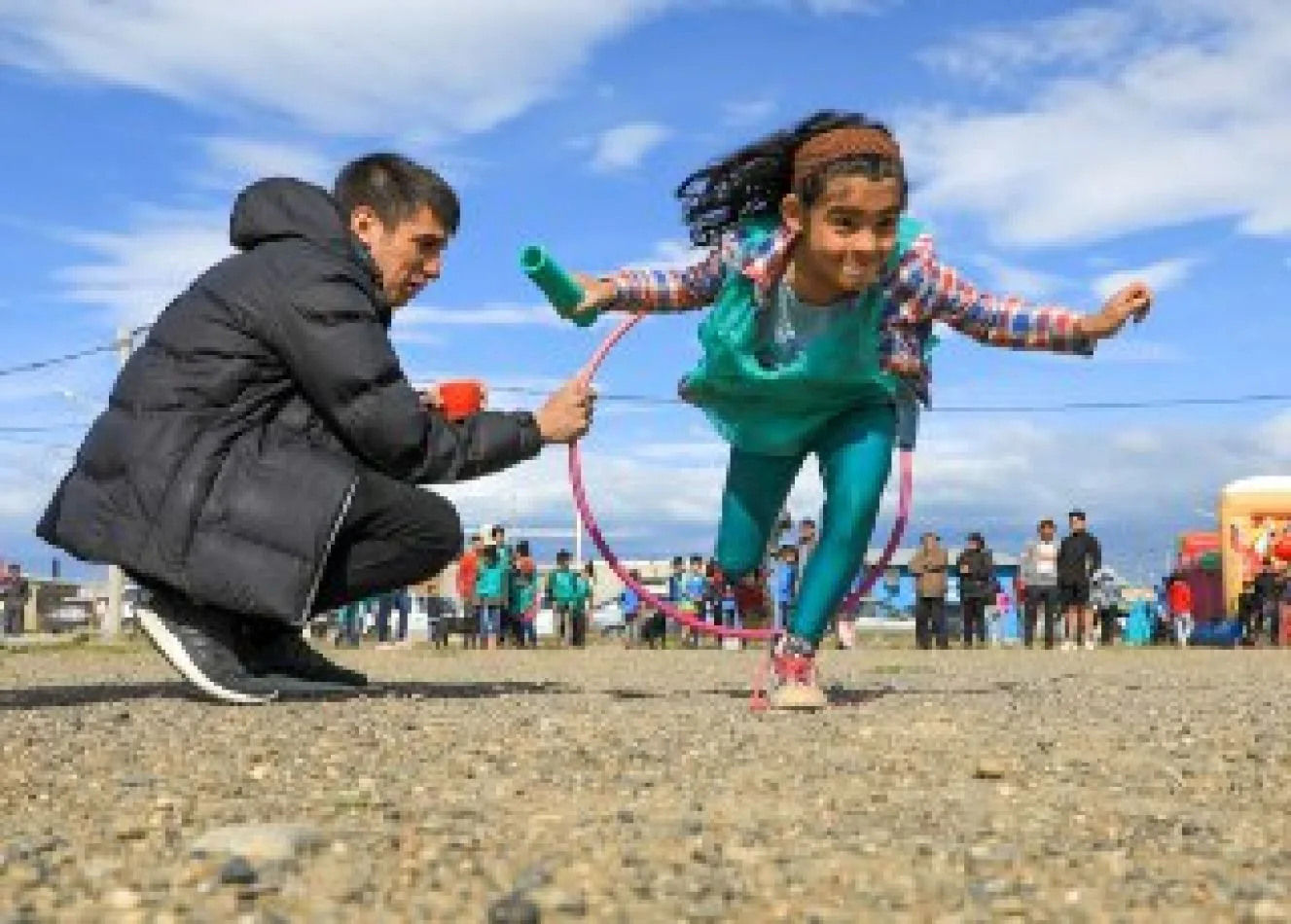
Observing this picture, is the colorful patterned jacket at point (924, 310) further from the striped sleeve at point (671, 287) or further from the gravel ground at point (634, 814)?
the gravel ground at point (634, 814)

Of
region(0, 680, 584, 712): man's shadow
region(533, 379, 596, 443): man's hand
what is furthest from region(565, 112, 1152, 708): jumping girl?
region(0, 680, 584, 712): man's shadow

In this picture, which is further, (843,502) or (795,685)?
(843,502)

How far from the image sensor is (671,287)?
5.49 meters

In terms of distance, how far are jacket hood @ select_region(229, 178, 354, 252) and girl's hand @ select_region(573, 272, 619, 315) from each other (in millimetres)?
907

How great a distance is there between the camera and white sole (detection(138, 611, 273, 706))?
4.77 m

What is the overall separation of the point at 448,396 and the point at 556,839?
9.94 ft

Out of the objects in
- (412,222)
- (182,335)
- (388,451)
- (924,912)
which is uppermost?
(412,222)

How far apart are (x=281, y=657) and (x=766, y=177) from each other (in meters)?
2.34

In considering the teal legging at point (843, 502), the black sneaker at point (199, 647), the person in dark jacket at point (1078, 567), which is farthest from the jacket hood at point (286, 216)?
the person in dark jacket at point (1078, 567)

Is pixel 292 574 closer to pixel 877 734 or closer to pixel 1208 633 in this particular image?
pixel 877 734

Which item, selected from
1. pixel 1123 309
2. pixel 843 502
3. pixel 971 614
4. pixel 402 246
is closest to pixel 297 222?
pixel 402 246

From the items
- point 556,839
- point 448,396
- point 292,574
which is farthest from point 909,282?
point 556,839

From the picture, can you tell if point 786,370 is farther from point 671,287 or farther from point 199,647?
point 199,647

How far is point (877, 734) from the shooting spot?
4.05 metres
